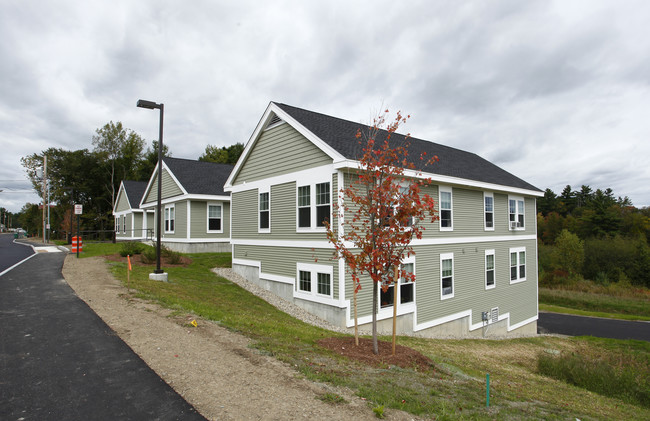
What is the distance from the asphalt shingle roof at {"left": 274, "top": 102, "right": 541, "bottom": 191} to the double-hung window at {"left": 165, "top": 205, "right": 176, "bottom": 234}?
Answer: 13.3 metres

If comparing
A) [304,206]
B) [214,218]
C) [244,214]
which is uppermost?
[304,206]

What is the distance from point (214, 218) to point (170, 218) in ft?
11.4

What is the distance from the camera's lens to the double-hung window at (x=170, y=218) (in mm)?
24281

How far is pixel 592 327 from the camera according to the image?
26.4 m

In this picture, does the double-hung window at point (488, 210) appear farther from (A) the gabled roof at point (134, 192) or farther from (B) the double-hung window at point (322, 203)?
(A) the gabled roof at point (134, 192)

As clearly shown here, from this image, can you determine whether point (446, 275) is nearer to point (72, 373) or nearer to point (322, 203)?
point (322, 203)

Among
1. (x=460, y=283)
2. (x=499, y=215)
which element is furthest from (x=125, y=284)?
(x=499, y=215)

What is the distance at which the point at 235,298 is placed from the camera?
43.9 ft

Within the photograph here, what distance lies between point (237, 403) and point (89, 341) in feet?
12.9

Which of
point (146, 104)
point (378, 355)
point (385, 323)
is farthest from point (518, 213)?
point (146, 104)

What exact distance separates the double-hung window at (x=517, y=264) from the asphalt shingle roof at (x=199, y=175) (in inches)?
694

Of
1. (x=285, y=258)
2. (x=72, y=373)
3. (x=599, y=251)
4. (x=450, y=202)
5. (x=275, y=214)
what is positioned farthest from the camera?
(x=599, y=251)

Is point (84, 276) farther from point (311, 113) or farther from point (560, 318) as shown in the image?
point (560, 318)

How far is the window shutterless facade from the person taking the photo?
15484 mm
